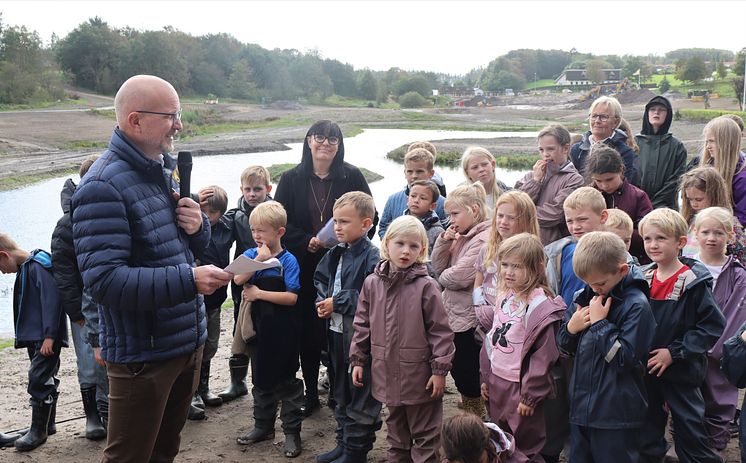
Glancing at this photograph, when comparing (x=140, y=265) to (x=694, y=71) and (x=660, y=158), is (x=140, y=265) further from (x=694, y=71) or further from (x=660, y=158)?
(x=694, y=71)

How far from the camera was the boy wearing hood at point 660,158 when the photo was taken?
6148 mm

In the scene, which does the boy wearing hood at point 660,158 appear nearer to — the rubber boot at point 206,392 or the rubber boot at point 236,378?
the rubber boot at point 236,378

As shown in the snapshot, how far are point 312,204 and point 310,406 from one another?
1.55m

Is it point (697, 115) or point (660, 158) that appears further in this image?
point (697, 115)

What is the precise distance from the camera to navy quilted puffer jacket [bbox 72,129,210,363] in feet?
9.48

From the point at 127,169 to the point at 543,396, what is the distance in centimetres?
249

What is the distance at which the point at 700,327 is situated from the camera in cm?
387

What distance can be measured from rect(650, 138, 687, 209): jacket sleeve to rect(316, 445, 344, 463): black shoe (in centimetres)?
359

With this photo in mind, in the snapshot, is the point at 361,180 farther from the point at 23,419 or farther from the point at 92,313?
the point at 23,419

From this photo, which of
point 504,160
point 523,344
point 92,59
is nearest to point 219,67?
point 92,59

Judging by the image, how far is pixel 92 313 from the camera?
4551 millimetres

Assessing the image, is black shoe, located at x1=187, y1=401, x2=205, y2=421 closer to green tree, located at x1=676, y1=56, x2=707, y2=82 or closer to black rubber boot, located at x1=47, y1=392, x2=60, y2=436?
black rubber boot, located at x1=47, y1=392, x2=60, y2=436

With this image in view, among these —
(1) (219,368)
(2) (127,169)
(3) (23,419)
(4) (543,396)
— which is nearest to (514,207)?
(4) (543,396)

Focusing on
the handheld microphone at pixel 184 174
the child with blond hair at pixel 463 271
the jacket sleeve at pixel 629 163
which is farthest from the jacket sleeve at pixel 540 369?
the jacket sleeve at pixel 629 163
